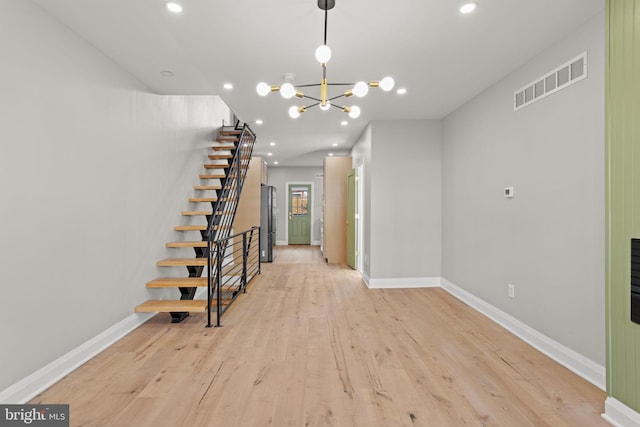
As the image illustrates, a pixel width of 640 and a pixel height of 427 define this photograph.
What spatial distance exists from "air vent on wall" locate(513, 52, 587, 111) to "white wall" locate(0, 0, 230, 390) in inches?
154

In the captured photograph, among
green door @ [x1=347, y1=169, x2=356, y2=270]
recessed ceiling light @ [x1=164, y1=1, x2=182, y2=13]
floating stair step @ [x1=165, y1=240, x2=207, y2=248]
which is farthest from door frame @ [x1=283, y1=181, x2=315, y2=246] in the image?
recessed ceiling light @ [x1=164, y1=1, x2=182, y2=13]

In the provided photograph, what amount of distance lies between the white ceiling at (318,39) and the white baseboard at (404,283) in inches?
108

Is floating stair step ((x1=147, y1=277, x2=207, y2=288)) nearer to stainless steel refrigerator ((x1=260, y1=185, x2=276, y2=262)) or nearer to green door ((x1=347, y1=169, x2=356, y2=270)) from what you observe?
green door ((x1=347, y1=169, x2=356, y2=270))

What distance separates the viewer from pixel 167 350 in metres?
2.78

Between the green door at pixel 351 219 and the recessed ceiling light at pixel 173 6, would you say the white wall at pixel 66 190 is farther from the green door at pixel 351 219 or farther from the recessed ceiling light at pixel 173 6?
the green door at pixel 351 219

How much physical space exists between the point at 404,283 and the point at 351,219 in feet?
6.71

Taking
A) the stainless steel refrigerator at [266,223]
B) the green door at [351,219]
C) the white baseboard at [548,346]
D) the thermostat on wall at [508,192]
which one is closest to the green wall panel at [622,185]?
the white baseboard at [548,346]

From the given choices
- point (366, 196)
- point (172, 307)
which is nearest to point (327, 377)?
point (172, 307)

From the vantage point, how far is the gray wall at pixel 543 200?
2.33 meters

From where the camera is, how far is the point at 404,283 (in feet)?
16.5

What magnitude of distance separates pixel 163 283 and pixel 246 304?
1.11m

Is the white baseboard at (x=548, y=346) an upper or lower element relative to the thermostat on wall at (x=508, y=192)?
lower

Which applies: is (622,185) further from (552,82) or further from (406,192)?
(406,192)

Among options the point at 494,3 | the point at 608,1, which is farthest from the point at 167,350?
the point at 608,1
